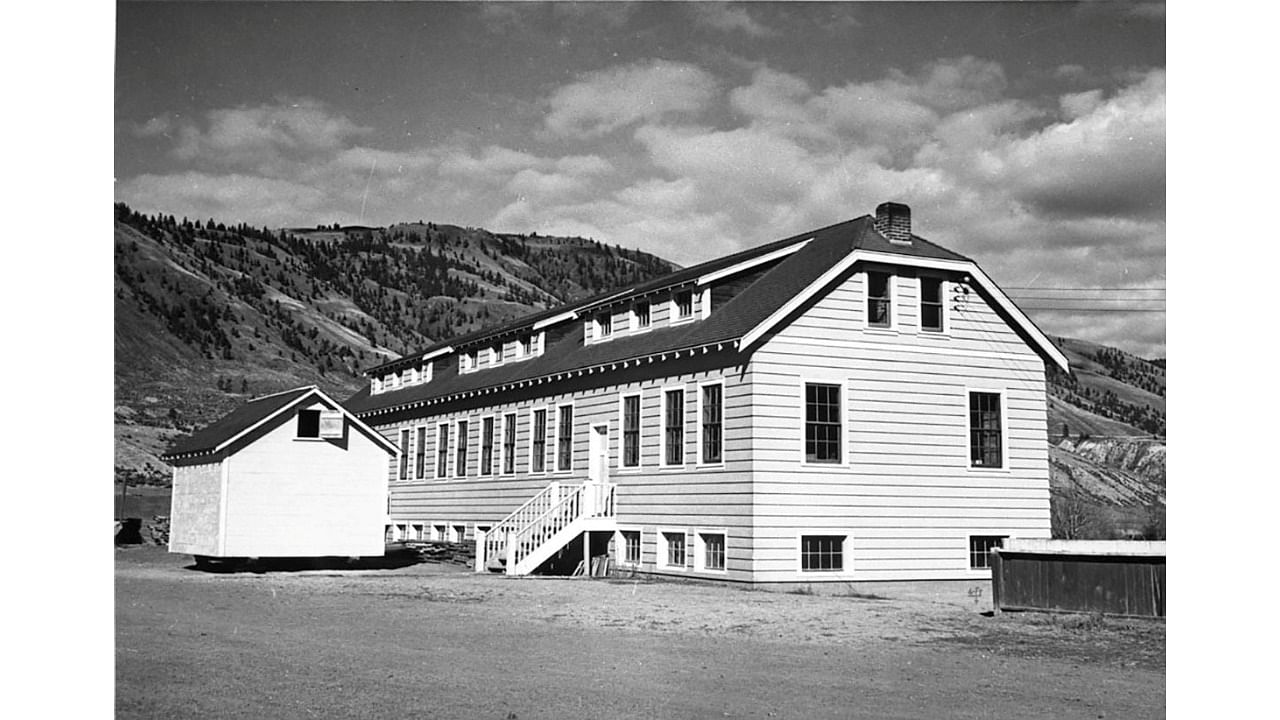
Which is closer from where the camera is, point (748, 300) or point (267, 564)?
point (267, 564)

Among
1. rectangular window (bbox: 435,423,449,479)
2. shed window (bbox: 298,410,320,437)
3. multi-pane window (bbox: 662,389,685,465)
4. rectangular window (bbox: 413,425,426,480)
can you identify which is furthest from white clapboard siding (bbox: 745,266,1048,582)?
rectangular window (bbox: 413,425,426,480)

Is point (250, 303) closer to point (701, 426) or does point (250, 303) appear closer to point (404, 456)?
point (701, 426)

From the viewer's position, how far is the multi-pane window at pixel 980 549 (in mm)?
20375

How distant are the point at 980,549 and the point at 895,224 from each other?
5827 mm

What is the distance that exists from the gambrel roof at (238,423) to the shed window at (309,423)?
40 cm

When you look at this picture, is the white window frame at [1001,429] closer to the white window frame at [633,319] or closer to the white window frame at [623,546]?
the white window frame at [623,546]

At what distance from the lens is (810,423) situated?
63.9ft

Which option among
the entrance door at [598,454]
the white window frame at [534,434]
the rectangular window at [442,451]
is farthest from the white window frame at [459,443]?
the entrance door at [598,454]

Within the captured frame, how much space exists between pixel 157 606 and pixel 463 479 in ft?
47.5

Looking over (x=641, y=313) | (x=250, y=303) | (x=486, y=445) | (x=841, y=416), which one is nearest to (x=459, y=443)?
Answer: (x=486, y=445)

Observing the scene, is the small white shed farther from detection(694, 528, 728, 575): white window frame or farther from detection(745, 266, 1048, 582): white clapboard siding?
detection(745, 266, 1048, 582): white clapboard siding

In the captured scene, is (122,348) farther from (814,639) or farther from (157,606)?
(814,639)

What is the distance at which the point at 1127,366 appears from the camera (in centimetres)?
2064
